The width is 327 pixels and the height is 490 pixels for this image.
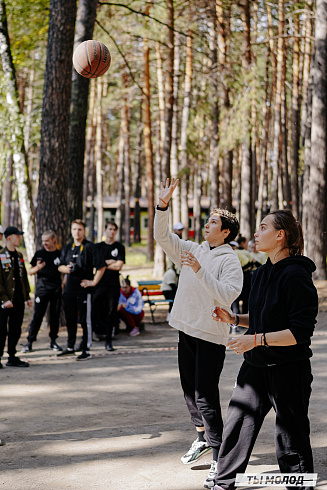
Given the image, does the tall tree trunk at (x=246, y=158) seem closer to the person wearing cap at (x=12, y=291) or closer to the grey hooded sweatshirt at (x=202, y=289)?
the person wearing cap at (x=12, y=291)

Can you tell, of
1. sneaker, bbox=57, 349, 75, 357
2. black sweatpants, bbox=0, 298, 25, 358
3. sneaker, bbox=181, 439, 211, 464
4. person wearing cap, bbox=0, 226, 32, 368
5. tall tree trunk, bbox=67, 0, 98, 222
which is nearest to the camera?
sneaker, bbox=181, 439, 211, 464

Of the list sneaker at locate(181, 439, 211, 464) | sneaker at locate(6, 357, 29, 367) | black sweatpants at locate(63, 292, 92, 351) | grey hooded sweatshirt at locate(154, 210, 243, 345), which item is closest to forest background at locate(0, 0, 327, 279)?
black sweatpants at locate(63, 292, 92, 351)

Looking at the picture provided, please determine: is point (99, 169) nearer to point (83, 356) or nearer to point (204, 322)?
point (83, 356)

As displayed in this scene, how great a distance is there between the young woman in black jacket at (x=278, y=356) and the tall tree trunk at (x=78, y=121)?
10.1m

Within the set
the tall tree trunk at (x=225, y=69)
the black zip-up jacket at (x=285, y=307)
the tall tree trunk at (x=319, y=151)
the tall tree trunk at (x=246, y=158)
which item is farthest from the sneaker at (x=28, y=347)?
the tall tree trunk at (x=246, y=158)

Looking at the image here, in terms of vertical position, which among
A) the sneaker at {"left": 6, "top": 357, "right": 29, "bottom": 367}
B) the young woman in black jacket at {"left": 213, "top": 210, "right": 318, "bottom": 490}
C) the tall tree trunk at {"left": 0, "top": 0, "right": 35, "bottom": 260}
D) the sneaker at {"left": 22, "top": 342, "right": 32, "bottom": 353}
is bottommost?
the sneaker at {"left": 22, "top": 342, "right": 32, "bottom": 353}

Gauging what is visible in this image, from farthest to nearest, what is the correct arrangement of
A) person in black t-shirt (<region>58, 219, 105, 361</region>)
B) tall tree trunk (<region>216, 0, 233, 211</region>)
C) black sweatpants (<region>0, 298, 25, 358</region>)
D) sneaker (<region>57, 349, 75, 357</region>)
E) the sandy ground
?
1. tall tree trunk (<region>216, 0, 233, 211</region>)
2. sneaker (<region>57, 349, 75, 357</region>)
3. person in black t-shirt (<region>58, 219, 105, 361</region>)
4. black sweatpants (<region>0, 298, 25, 358</region>)
5. the sandy ground

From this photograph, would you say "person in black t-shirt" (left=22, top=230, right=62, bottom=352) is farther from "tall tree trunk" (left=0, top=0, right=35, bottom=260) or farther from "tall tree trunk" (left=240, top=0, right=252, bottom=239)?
"tall tree trunk" (left=240, top=0, right=252, bottom=239)

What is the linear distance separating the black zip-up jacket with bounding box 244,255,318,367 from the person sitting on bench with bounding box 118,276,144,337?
8340mm

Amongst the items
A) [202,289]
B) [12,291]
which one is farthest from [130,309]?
[202,289]

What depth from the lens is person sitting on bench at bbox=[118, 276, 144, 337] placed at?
40.8ft

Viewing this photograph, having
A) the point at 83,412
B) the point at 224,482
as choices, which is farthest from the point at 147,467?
the point at 83,412

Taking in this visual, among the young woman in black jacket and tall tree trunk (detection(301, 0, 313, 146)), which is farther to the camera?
tall tree trunk (detection(301, 0, 313, 146))

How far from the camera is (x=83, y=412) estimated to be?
673 cm
